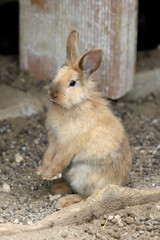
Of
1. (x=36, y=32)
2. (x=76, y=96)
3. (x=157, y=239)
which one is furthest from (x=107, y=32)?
(x=157, y=239)

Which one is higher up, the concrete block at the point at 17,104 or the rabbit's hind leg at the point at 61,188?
the concrete block at the point at 17,104

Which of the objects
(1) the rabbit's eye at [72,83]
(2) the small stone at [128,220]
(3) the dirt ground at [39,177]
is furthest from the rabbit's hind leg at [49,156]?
(2) the small stone at [128,220]

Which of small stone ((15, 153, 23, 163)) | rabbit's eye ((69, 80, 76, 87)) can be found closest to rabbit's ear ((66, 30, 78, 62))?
rabbit's eye ((69, 80, 76, 87))

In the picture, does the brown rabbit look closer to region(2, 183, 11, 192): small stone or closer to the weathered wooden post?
region(2, 183, 11, 192): small stone

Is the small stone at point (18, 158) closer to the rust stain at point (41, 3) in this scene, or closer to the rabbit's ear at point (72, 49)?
the rabbit's ear at point (72, 49)

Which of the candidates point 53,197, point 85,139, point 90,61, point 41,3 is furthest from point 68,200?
point 41,3
